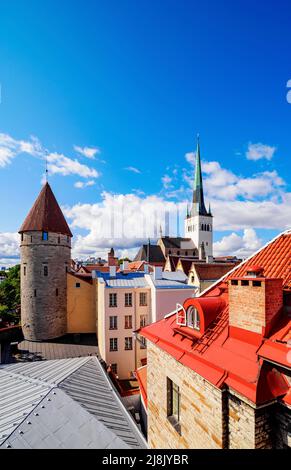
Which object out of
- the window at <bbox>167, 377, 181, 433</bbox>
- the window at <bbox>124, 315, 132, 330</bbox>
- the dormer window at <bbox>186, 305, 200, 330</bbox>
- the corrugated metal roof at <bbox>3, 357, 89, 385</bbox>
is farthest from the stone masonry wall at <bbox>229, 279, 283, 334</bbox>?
the window at <bbox>124, 315, 132, 330</bbox>

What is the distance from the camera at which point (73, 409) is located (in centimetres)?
812

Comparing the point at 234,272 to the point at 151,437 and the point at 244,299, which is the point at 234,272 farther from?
the point at 151,437

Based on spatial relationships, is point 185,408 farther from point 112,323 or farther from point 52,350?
point 52,350

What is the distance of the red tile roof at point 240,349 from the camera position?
145 inches

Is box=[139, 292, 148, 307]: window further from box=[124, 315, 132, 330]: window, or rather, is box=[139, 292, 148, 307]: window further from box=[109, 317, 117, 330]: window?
box=[109, 317, 117, 330]: window

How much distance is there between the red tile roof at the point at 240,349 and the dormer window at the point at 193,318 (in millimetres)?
320

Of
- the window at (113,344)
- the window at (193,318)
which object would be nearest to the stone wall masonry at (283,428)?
the window at (193,318)

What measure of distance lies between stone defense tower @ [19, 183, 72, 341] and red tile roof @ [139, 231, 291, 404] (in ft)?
73.4

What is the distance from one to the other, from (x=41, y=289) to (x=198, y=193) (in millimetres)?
62110

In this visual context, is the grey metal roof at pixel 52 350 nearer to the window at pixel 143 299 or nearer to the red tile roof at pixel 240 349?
the window at pixel 143 299

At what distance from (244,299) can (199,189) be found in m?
75.0

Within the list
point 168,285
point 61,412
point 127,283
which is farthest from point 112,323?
point 61,412

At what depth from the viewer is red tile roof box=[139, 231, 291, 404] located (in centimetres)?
368
